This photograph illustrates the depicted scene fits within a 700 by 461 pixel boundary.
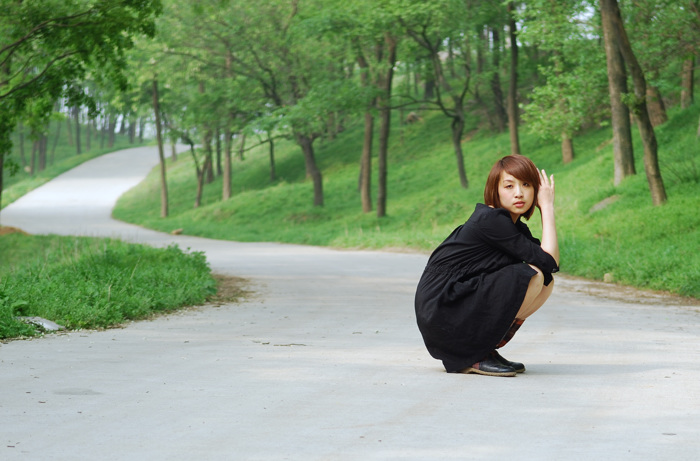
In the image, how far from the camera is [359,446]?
4363 mm

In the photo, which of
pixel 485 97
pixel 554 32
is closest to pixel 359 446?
pixel 554 32

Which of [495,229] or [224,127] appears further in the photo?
[224,127]

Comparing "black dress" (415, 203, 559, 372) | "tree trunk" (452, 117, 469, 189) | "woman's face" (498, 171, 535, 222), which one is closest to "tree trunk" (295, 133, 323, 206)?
"tree trunk" (452, 117, 469, 189)

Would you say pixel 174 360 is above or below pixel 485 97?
below

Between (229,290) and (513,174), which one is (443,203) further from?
(513,174)

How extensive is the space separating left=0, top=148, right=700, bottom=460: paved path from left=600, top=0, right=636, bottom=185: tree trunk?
39.9ft

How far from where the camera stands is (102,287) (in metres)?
11.5

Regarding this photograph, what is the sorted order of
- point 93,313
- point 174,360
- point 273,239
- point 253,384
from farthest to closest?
point 273,239 < point 93,313 < point 174,360 < point 253,384

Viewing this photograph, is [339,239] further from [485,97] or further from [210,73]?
[485,97]

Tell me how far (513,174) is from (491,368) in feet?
4.54

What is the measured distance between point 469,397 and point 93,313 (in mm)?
5679

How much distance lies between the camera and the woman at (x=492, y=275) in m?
6.14

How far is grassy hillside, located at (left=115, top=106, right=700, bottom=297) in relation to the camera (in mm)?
17547

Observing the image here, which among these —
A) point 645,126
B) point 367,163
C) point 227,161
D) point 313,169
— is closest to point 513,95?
point 367,163
